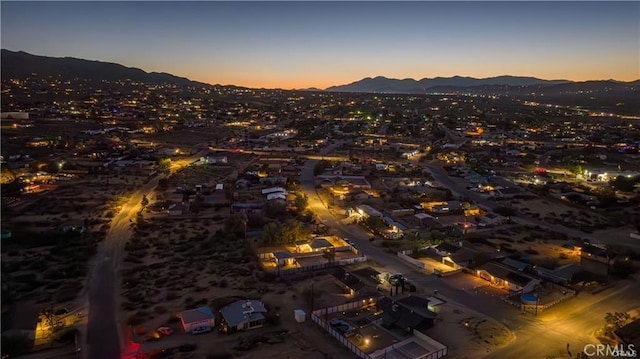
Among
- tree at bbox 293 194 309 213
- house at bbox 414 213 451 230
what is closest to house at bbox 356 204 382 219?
house at bbox 414 213 451 230

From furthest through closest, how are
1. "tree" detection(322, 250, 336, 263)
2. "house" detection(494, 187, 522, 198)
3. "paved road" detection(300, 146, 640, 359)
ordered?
"house" detection(494, 187, 522, 198), "tree" detection(322, 250, 336, 263), "paved road" detection(300, 146, 640, 359)

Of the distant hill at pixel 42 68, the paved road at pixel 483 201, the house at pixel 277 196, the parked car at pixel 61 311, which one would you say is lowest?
the paved road at pixel 483 201

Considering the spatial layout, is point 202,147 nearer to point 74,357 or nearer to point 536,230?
point 536,230

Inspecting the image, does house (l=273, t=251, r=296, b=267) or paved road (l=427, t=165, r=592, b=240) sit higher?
house (l=273, t=251, r=296, b=267)

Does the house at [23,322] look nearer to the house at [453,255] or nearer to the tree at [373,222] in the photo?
the house at [453,255]

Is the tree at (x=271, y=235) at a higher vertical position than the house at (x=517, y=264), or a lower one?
higher

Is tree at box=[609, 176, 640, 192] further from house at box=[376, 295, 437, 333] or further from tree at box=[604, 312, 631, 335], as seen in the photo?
house at box=[376, 295, 437, 333]

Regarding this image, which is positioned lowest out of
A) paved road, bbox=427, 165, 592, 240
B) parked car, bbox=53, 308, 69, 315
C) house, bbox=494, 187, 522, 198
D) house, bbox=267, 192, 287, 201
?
paved road, bbox=427, 165, 592, 240

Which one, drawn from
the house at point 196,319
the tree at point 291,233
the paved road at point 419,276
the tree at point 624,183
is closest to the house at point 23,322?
the house at point 196,319
